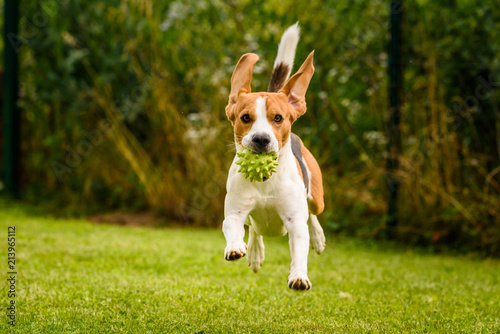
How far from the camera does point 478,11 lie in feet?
22.8

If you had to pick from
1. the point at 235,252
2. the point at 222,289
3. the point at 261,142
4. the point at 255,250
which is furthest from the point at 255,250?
the point at 222,289

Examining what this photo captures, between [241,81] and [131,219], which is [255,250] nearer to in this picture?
[241,81]

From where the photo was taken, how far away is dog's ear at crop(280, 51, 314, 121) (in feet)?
10.2

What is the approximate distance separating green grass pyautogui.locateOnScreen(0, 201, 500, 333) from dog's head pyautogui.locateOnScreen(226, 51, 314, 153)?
4.55 feet

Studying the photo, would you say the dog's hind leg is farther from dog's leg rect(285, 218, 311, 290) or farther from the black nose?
the black nose

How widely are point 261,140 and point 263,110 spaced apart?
15 centimetres

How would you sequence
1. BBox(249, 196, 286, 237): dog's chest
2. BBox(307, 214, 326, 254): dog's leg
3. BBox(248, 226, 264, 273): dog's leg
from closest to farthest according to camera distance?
1. BBox(249, 196, 286, 237): dog's chest
2. BBox(248, 226, 264, 273): dog's leg
3. BBox(307, 214, 326, 254): dog's leg

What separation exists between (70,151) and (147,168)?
1.49 meters

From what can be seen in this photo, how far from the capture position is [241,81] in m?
3.12

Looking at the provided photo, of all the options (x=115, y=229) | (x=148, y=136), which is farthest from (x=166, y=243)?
(x=148, y=136)

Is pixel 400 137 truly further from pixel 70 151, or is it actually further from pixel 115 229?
pixel 70 151

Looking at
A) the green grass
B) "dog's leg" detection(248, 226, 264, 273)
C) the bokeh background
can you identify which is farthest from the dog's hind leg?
the bokeh background

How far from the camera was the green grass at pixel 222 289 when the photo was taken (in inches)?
155

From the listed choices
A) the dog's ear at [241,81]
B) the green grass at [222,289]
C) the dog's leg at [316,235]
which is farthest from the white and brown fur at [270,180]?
the green grass at [222,289]
